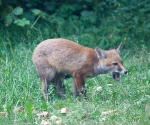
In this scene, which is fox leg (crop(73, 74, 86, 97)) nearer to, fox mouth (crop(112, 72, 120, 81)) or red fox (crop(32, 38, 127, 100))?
red fox (crop(32, 38, 127, 100))

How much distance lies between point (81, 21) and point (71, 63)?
4.62m

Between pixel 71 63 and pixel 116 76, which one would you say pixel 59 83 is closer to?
pixel 71 63

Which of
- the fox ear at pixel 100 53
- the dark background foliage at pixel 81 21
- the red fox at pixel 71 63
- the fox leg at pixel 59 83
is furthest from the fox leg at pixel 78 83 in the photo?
the dark background foliage at pixel 81 21

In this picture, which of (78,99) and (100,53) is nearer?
(78,99)

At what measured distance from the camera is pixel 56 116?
7.66 meters

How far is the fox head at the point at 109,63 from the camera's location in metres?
9.15

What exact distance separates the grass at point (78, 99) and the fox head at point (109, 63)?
27cm

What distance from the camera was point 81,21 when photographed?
534 inches

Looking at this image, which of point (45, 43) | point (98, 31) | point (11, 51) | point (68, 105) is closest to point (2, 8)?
point (11, 51)

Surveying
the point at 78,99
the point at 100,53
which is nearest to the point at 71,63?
the point at 100,53

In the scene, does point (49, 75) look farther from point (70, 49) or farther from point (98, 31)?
point (98, 31)

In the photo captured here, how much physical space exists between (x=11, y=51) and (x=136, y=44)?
328 centimetres

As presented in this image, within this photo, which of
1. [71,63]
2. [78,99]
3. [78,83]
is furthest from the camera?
[71,63]

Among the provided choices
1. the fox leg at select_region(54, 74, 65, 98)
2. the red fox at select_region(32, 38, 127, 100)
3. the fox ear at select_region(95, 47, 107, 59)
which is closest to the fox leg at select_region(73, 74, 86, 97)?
the red fox at select_region(32, 38, 127, 100)
